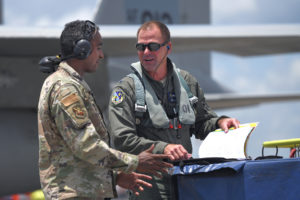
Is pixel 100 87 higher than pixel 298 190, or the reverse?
pixel 298 190

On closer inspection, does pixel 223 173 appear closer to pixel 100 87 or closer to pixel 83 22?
pixel 83 22

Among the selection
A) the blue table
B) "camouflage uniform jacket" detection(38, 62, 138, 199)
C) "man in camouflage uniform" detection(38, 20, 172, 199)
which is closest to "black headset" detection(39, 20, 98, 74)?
"man in camouflage uniform" detection(38, 20, 172, 199)

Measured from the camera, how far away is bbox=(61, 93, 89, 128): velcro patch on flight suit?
2238 millimetres

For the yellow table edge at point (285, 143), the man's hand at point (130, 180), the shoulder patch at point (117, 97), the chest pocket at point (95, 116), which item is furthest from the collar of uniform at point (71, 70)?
the yellow table edge at point (285, 143)

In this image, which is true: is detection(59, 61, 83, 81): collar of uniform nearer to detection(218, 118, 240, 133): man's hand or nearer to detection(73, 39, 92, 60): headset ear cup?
detection(73, 39, 92, 60): headset ear cup

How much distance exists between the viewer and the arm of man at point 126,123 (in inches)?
106

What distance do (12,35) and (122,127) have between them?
7.07 m

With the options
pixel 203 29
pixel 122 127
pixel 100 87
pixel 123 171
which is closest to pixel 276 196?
pixel 123 171

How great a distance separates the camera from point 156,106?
9.32 feet

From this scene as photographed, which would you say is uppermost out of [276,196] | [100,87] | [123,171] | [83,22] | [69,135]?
[83,22]

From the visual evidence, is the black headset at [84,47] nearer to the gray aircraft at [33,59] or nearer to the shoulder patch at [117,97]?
the shoulder patch at [117,97]

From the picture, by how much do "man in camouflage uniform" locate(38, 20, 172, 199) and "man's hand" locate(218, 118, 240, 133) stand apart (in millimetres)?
586

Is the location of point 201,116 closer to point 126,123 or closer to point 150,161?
point 126,123

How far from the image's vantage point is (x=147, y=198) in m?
2.77
